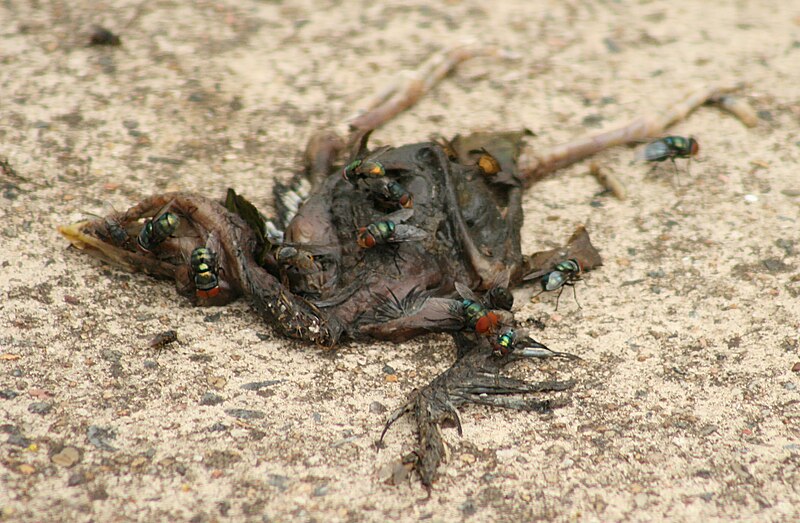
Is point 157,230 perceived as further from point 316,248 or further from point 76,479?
point 76,479

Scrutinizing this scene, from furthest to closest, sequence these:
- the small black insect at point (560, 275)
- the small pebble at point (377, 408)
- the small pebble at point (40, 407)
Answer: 1. the small black insect at point (560, 275)
2. the small pebble at point (377, 408)
3. the small pebble at point (40, 407)

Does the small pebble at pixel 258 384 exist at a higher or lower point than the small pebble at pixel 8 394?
lower

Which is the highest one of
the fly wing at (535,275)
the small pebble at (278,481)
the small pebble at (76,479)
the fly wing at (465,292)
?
the fly wing at (465,292)

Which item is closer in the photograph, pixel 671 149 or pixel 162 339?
pixel 162 339

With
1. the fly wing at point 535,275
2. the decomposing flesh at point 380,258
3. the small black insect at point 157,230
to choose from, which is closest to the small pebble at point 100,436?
the decomposing flesh at point 380,258

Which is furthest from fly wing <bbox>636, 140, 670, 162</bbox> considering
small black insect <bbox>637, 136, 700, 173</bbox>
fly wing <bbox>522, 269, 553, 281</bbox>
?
fly wing <bbox>522, 269, 553, 281</bbox>

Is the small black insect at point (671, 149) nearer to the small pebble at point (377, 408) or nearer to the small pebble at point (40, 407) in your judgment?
the small pebble at point (377, 408)

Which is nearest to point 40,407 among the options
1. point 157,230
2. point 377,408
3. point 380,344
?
point 157,230
